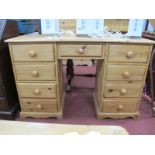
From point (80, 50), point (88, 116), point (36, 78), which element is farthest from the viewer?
point (88, 116)

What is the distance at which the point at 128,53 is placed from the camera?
46.0 inches

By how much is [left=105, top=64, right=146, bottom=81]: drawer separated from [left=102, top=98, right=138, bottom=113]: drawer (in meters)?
0.21

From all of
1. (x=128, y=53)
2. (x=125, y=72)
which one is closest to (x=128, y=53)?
(x=128, y=53)

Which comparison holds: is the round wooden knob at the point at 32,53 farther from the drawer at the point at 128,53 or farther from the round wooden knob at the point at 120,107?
the round wooden knob at the point at 120,107

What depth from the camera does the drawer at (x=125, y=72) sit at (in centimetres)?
122

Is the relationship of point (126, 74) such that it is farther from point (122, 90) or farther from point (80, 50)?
point (80, 50)

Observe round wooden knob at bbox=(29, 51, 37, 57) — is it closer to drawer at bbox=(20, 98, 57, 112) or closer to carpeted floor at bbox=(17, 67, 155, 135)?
drawer at bbox=(20, 98, 57, 112)

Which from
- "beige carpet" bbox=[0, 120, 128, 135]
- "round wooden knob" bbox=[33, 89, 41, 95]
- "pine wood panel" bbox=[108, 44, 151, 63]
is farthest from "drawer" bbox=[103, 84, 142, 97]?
"beige carpet" bbox=[0, 120, 128, 135]

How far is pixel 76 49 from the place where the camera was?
1.16m

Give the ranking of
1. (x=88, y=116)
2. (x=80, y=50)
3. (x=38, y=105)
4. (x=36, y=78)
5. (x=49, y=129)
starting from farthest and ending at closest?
(x=88, y=116)
(x=38, y=105)
(x=36, y=78)
(x=80, y=50)
(x=49, y=129)

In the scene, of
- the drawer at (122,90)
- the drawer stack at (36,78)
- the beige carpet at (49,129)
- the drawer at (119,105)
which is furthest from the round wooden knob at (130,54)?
the beige carpet at (49,129)

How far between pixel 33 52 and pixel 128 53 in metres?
0.70

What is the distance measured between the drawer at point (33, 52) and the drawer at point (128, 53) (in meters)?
0.45
